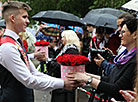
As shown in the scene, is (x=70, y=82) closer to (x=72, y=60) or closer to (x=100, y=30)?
(x=72, y=60)

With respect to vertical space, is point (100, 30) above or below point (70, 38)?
below

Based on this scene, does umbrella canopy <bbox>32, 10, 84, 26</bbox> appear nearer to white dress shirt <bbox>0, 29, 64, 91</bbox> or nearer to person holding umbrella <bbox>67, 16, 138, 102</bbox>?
person holding umbrella <bbox>67, 16, 138, 102</bbox>

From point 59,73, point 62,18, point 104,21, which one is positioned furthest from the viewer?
point 62,18

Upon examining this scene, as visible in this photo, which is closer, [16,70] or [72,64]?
[16,70]

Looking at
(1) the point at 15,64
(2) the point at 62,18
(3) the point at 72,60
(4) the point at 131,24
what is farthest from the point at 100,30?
(1) the point at 15,64

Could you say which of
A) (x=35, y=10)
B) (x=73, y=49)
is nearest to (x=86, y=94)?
(x=73, y=49)

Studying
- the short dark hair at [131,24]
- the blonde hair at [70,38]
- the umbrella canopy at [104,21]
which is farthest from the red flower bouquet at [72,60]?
the umbrella canopy at [104,21]

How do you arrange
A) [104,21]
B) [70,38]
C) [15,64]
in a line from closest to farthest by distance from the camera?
[15,64], [70,38], [104,21]

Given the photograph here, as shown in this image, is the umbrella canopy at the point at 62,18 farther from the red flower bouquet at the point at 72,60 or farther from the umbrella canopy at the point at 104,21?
the red flower bouquet at the point at 72,60

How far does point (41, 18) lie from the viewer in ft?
25.5

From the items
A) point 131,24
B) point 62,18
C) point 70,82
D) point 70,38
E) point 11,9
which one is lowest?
point 62,18

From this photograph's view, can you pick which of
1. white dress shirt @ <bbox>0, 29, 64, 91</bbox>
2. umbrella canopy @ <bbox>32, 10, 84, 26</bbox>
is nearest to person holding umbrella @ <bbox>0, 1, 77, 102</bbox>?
white dress shirt @ <bbox>0, 29, 64, 91</bbox>

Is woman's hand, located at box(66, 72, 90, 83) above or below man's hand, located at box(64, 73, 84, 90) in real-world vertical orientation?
above

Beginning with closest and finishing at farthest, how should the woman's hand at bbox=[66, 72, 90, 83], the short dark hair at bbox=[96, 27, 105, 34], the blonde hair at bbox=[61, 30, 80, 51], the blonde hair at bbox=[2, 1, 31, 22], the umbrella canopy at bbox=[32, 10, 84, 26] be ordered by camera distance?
the woman's hand at bbox=[66, 72, 90, 83] → the blonde hair at bbox=[2, 1, 31, 22] → the blonde hair at bbox=[61, 30, 80, 51] → the short dark hair at bbox=[96, 27, 105, 34] → the umbrella canopy at bbox=[32, 10, 84, 26]
